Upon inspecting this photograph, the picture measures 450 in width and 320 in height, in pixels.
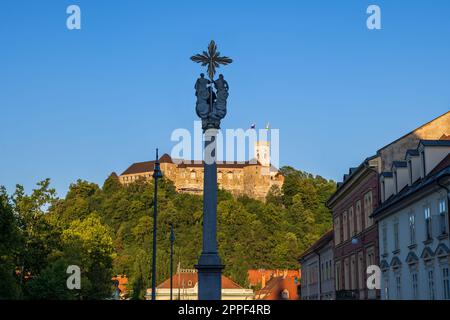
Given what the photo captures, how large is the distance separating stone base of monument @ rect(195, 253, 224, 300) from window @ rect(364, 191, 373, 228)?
2055cm

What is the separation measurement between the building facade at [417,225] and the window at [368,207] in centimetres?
209

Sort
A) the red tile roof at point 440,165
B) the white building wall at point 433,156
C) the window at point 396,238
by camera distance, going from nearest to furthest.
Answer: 1. the red tile roof at point 440,165
2. the white building wall at point 433,156
3. the window at point 396,238

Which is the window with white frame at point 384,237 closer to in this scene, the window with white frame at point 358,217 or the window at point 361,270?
the window at point 361,270

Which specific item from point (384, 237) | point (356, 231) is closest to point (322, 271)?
point (356, 231)

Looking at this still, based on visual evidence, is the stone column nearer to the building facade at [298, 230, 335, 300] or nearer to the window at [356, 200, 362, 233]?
the window at [356, 200, 362, 233]

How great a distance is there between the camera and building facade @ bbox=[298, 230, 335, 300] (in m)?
51.2

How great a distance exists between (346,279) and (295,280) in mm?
35691

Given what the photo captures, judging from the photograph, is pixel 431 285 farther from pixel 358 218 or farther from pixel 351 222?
pixel 351 222

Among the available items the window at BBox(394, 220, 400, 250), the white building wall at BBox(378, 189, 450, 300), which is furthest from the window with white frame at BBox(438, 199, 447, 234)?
the window at BBox(394, 220, 400, 250)

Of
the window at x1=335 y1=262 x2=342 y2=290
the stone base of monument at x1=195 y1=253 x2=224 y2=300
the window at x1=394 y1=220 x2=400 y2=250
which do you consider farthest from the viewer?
the window at x1=335 y1=262 x2=342 y2=290

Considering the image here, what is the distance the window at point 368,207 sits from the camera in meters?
39.0

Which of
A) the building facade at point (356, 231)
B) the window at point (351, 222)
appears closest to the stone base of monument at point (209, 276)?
the building facade at point (356, 231)

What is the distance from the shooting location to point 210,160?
2025 cm

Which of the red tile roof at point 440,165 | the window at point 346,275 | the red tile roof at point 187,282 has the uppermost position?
the red tile roof at point 440,165
